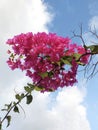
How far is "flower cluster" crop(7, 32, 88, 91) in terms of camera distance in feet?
16.1

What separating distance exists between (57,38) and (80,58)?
0.50 metres

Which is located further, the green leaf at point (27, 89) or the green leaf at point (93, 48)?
the green leaf at point (27, 89)

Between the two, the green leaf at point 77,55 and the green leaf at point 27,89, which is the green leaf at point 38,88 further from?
the green leaf at point 77,55

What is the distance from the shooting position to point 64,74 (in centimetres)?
517

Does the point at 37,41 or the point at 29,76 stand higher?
the point at 37,41

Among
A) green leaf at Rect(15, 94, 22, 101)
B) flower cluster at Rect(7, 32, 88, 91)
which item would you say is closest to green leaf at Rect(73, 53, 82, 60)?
flower cluster at Rect(7, 32, 88, 91)

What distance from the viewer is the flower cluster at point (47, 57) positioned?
490 cm

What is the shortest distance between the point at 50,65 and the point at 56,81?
0.27 m

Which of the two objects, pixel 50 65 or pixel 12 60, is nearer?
pixel 50 65

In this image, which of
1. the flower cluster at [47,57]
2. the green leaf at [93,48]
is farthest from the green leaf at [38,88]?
the green leaf at [93,48]

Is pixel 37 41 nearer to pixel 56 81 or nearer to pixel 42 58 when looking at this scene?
pixel 42 58

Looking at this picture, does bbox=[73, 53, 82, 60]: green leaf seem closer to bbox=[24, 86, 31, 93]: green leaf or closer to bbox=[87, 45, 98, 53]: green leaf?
bbox=[87, 45, 98, 53]: green leaf

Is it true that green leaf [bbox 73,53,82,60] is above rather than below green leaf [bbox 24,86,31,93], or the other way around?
above

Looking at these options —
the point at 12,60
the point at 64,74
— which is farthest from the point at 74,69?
the point at 12,60
